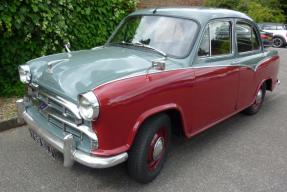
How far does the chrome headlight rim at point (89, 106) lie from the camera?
9.21ft

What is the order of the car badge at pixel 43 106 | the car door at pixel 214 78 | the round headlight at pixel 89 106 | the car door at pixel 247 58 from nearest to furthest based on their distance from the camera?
the round headlight at pixel 89 106
the car badge at pixel 43 106
the car door at pixel 214 78
the car door at pixel 247 58

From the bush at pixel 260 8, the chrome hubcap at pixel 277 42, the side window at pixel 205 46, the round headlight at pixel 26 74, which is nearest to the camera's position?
the round headlight at pixel 26 74

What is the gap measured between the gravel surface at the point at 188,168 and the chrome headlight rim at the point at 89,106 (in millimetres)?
955

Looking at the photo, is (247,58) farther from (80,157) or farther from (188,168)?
(80,157)

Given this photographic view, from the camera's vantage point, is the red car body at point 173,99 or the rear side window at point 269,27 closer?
the red car body at point 173,99

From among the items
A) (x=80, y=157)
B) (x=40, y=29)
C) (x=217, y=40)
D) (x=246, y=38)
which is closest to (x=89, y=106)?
(x=80, y=157)

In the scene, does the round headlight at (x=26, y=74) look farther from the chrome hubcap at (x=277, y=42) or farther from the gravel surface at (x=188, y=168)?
the chrome hubcap at (x=277, y=42)

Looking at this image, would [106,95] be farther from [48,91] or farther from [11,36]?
[11,36]

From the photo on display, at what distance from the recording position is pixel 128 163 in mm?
3330

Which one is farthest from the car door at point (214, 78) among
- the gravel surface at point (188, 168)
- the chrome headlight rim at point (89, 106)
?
the chrome headlight rim at point (89, 106)

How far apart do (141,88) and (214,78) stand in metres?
1.29

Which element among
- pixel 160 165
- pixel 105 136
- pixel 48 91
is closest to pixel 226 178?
pixel 160 165

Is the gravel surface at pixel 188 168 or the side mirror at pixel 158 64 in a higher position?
the side mirror at pixel 158 64

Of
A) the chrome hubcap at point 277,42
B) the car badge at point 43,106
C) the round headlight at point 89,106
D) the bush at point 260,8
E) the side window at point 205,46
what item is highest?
the side window at point 205,46
